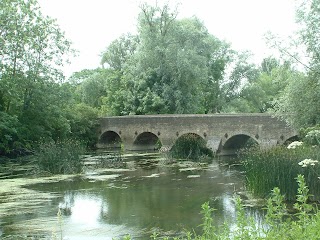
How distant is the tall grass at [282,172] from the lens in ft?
38.3

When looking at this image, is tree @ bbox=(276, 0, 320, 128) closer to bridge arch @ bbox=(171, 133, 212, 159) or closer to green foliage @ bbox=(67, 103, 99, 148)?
bridge arch @ bbox=(171, 133, 212, 159)

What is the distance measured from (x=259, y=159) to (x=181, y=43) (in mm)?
21775

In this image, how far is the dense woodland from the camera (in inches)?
717

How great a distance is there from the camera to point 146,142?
32.4 metres

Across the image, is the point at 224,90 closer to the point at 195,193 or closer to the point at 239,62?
the point at 239,62

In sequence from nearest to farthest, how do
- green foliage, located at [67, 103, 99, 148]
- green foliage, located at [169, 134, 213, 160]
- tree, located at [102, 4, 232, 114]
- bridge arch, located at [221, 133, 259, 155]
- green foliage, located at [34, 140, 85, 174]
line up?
green foliage, located at [34, 140, 85, 174]
green foliage, located at [169, 134, 213, 160]
bridge arch, located at [221, 133, 259, 155]
green foliage, located at [67, 103, 99, 148]
tree, located at [102, 4, 232, 114]

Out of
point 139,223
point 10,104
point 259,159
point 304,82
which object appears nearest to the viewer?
point 139,223

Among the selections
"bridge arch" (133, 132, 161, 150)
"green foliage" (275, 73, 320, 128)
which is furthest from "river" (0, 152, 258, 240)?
"bridge arch" (133, 132, 161, 150)

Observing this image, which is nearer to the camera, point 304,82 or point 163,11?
point 304,82

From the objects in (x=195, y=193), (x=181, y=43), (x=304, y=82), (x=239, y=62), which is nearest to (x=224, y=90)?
(x=239, y=62)

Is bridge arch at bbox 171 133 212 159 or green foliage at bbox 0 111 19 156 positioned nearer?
green foliage at bbox 0 111 19 156

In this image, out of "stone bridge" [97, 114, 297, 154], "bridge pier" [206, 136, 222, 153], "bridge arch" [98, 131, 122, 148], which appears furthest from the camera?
"bridge arch" [98, 131, 122, 148]

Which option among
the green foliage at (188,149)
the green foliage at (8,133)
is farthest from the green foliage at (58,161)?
the green foliage at (188,149)

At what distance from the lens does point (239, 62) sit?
41406 mm
